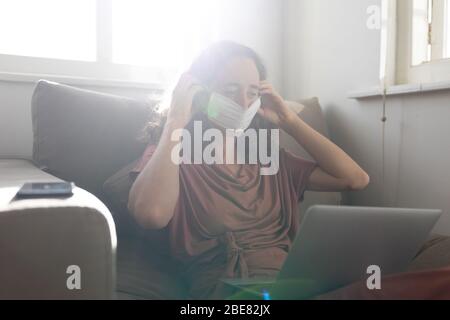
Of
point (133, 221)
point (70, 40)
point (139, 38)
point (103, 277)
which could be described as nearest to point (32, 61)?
point (70, 40)

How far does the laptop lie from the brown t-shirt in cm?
11

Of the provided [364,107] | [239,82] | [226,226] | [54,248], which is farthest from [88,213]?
[364,107]

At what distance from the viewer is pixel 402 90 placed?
46.3 inches

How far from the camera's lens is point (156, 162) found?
0.88 m

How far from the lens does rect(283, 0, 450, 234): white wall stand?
1.13 m

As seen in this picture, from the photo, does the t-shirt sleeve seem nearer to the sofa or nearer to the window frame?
the sofa

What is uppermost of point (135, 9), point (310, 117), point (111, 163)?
point (135, 9)

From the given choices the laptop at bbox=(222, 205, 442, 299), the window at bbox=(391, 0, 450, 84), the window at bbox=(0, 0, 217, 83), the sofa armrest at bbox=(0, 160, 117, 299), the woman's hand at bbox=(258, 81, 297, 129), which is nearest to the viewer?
the sofa armrest at bbox=(0, 160, 117, 299)

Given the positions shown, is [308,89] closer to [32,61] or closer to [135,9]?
[135,9]

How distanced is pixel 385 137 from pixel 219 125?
0.53 metres

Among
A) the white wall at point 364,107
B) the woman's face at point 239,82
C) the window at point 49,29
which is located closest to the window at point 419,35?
the white wall at point 364,107

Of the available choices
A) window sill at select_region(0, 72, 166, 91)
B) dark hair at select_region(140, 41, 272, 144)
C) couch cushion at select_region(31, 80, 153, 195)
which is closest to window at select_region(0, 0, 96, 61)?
window sill at select_region(0, 72, 166, 91)

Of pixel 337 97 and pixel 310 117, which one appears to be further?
pixel 337 97

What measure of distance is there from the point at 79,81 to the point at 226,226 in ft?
2.28
